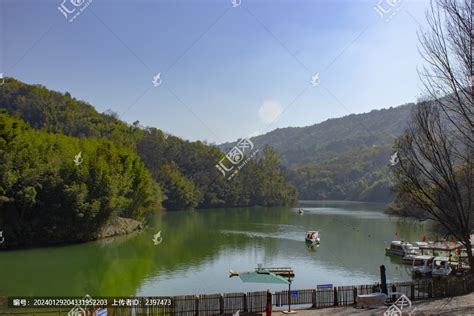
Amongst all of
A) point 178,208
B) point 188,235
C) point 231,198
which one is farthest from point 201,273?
point 231,198

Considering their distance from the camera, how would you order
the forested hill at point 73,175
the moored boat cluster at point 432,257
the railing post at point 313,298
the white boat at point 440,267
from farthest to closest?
the forested hill at point 73,175, the moored boat cluster at point 432,257, the white boat at point 440,267, the railing post at point 313,298

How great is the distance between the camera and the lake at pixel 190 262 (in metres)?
26.4

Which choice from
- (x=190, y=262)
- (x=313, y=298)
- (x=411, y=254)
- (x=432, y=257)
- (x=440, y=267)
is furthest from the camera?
(x=411, y=254)

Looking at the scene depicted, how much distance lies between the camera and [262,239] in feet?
163

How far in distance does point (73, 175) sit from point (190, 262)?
687 inches

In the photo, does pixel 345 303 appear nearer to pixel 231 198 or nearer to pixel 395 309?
pixel 395 309

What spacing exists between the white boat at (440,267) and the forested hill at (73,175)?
30827 millimetres

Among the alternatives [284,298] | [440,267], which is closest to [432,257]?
[440,267]

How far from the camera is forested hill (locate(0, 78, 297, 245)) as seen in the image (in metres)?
40.9

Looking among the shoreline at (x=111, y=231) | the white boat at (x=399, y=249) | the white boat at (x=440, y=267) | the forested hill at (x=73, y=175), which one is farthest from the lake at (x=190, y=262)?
the forested hill at (x=73, y=175)

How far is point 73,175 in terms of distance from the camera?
45.3m

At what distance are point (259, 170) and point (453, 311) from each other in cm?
10569

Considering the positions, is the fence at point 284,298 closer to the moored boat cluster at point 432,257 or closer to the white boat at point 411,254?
the moored boat cluster at point 432,257

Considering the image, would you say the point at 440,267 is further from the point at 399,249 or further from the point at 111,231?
the point at 111,231
